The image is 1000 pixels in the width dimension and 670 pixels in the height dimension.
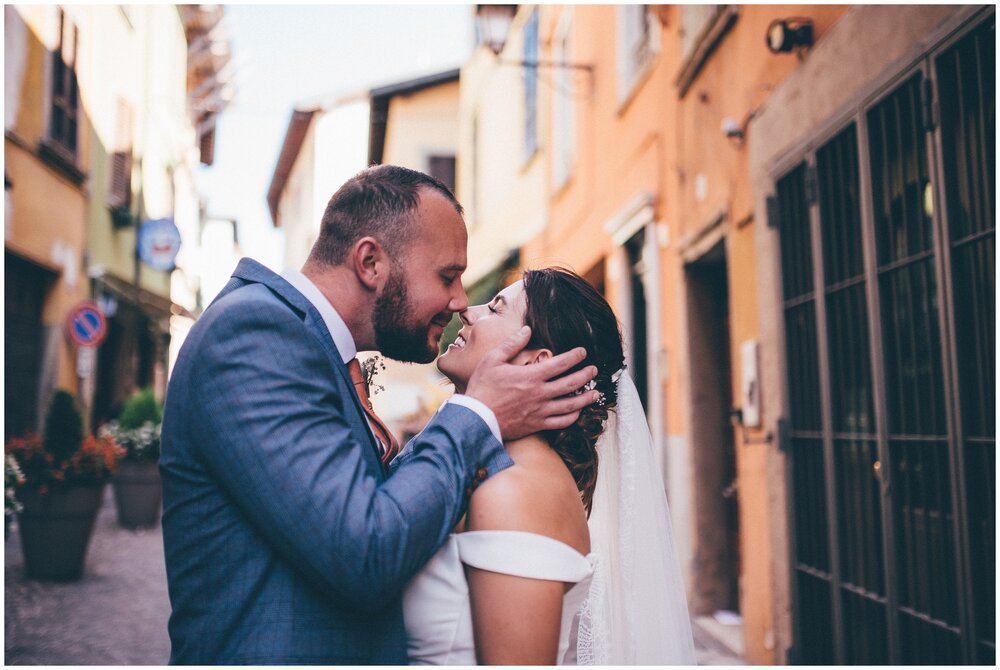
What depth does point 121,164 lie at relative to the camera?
15.4m

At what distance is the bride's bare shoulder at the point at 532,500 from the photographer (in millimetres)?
1946

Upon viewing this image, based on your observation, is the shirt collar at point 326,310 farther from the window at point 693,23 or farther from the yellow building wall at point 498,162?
the yellow building wall at point 498,162

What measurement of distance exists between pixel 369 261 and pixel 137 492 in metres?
8.85

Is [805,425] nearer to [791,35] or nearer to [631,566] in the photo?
[791,35]

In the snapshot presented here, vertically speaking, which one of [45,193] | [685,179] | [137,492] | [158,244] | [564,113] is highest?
[564,113]

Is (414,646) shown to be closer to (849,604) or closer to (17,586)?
(849,604)

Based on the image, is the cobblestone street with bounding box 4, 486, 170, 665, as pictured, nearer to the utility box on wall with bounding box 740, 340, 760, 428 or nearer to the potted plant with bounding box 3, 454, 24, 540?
the potted plant with bounding box 3, 454, 24, 540

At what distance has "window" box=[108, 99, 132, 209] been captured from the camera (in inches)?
590

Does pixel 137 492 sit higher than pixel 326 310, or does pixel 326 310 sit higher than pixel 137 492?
pixel 326 310

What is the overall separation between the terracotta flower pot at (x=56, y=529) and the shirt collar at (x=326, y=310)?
600cm

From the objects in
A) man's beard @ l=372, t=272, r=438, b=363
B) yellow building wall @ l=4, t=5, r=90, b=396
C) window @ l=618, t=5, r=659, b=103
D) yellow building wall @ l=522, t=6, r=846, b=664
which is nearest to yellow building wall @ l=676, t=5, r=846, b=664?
yellow building wall @ l=522, t=6, r=846, b=664

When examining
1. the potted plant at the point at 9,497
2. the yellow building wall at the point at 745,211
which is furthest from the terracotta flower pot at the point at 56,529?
the yellow building wall at the point at 745,211

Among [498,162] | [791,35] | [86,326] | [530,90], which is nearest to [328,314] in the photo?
[791,35]

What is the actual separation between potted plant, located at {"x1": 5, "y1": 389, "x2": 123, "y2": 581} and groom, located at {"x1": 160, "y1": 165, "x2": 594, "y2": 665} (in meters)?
5.94
